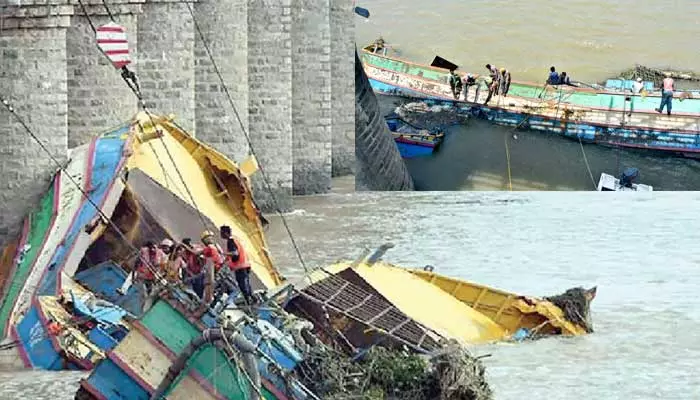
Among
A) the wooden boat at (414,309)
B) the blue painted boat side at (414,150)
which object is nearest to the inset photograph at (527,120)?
the blue painted boat side at (414,150)

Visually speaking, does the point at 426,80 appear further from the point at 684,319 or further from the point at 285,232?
the point at 684,319

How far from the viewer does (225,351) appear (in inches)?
731

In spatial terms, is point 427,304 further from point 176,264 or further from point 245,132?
point 245,132

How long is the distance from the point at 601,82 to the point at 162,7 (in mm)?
29185

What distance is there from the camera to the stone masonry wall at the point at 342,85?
3856 centimetres

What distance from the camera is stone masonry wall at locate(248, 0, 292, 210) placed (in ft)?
110

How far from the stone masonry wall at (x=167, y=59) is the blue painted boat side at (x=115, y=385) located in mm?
11046

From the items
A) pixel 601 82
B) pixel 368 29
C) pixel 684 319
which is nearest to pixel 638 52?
pixel 601 82

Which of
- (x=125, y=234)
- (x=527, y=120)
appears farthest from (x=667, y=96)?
(x=125, y=234)

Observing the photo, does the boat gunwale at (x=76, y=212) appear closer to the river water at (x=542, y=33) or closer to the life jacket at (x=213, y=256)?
the life jacket at (x=213, y=256)

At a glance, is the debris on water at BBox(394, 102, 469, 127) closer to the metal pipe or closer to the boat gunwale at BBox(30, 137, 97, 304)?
the boat gunwale at BBox(30, 137, 97, 304)

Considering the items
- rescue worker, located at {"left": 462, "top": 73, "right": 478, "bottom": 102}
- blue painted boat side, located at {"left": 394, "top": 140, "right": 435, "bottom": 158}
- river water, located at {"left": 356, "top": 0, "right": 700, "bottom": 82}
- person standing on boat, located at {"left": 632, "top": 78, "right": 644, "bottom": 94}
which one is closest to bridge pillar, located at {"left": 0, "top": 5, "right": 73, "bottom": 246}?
blue painted boat side, located at {"left": 394, "top": 140, "right": 435, "bottom": 158}

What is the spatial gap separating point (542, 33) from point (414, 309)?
39.7 metres

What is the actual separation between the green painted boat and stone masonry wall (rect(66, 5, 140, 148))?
953 inches
